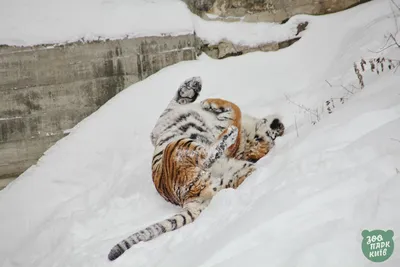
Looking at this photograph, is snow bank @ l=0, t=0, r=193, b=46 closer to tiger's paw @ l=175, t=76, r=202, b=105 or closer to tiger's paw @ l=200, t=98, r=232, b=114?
tiger's paw @ l=175, t=76, r=202, b=105

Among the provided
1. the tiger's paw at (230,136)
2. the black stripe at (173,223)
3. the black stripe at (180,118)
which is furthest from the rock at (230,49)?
the black stripe at (173,223)

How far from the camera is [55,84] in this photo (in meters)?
5.56

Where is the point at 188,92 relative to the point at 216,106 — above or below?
above

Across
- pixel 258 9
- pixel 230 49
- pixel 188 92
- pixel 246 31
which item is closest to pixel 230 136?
pixel 188 92

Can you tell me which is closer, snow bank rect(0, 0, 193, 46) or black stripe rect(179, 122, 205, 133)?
black stripe rect(179, 122, 205, 133)

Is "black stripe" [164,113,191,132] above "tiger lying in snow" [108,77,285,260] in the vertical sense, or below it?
above

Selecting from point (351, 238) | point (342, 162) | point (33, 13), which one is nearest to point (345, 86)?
point (342, 162)

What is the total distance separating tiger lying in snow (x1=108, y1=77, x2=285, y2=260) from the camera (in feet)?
11.7

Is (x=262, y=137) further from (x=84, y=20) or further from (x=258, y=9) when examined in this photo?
(x=84, y=20)

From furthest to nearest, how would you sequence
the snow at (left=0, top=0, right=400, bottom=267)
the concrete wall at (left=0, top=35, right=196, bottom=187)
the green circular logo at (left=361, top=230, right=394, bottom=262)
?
the concrete wall at (left=0, top=35, right=196, bottom=187)
the snow at (left=0, top=0, right=400, bottom=267)
the green circular logo at (left=361, top=230, right=394, bottom=262)

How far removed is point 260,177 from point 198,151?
597 mm

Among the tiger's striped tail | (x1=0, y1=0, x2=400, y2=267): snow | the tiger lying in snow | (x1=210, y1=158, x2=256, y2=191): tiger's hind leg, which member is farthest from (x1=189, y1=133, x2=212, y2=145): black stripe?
the tiger's striped tail

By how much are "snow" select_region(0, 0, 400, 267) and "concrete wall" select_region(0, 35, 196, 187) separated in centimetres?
15

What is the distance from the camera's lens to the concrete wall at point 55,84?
5.43 m
